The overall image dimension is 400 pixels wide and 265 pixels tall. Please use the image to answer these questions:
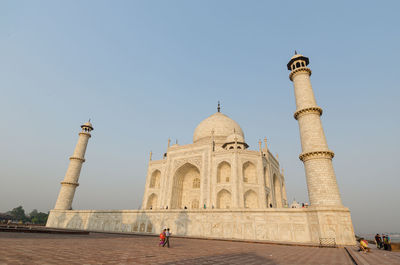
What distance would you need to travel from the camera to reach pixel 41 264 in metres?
3.76

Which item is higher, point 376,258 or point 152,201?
point 152,201

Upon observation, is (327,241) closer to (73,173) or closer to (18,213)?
(73,173)

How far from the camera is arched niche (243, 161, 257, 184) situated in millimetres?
24281

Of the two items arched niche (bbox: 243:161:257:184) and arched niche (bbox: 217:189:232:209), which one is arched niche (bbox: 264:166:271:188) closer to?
arched niche (bbox: 243:161:257:184)

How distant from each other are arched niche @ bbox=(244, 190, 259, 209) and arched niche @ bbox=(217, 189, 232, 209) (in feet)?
5.58

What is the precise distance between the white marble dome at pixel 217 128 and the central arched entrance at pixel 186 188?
6.40 meters

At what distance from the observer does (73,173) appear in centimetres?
2717

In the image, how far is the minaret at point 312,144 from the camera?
1350 cm

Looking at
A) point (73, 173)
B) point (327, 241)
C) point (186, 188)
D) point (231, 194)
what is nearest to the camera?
point (327, 241)

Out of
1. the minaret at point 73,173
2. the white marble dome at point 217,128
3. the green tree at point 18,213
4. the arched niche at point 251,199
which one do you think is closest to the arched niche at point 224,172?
the arched niche at point 251,199

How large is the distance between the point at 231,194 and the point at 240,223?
651 cm

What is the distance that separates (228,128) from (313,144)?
17.8 meters

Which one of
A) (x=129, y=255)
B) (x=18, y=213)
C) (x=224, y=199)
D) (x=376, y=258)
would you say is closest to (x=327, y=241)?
(x=376, y=258)

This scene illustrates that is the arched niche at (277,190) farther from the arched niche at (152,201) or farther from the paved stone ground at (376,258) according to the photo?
the paved stone ground at (376,258)
